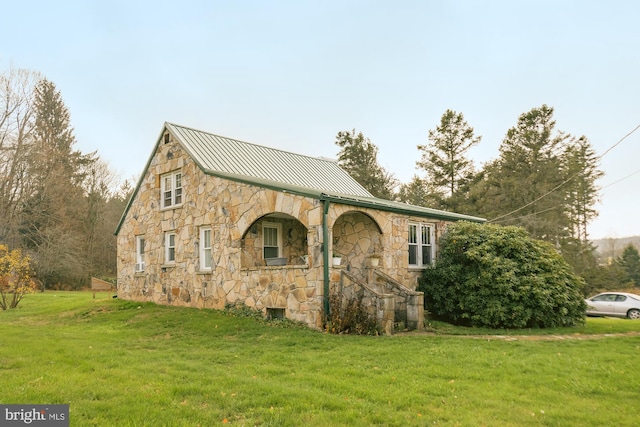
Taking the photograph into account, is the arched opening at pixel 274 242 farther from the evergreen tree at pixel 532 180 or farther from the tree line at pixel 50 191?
the tree line at pixel 50 191

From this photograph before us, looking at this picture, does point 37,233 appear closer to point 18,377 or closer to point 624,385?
point 18,377

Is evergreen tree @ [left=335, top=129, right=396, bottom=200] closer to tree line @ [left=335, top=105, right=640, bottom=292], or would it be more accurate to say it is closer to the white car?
tree line @ [left=335, top=105, right=640, bottom=292]

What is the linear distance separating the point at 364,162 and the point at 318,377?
31.6m

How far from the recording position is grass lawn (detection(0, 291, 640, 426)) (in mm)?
4652

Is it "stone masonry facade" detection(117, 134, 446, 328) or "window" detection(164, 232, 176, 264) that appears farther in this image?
"window" detection(164, 232, 176, 264)

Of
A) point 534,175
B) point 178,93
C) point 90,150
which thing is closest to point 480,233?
point 178,93

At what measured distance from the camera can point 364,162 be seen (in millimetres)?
36781

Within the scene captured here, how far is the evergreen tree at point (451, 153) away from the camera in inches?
1284

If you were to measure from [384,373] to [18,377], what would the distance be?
504 centimetres

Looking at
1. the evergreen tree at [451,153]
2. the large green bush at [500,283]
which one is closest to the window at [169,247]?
the large green bush at [500,283]

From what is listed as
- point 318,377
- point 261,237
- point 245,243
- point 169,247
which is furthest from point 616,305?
point 169,247

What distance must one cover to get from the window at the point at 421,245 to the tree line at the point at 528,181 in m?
15.8

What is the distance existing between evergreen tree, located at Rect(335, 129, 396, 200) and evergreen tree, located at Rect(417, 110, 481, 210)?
4.39 m
